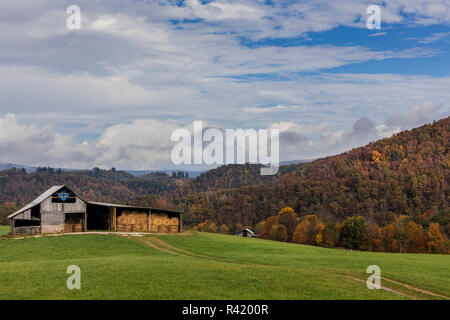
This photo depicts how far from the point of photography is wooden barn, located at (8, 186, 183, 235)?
180ft

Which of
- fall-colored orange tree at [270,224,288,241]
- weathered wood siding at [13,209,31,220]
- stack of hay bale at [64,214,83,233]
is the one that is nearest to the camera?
weathered wood siding at [13,209,31,220]

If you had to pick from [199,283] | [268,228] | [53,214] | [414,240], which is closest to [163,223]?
[53,214]

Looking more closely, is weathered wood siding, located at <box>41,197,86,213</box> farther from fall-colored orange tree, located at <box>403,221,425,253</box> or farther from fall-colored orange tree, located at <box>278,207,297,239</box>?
fall-colored orange tree, located at <box>278,207,297,239</box>

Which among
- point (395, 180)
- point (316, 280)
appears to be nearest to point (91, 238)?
point (316, 280)

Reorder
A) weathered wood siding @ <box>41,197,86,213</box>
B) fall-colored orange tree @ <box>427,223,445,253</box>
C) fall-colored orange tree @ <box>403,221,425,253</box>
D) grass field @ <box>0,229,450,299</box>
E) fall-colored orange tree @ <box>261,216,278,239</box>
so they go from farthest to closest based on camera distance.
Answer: fall-colored orange tree @ <box>261,216,278,239</box>
fall-colored orange tree @ <box>403,221,425,253</box>
fall-colored orange tree @ <box>427,223,445,253</box>
weathered wood siding @ <box>41,197,86,213</box>
grass field @ <box>0,229,450,299</box>

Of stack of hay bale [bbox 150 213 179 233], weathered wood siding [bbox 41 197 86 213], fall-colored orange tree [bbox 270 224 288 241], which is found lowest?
fall-colored orange tree [bbox 270 224 288 241]

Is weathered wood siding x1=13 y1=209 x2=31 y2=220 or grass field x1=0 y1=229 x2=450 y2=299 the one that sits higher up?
weathered wood siding x1=13 y1=209 x2=31 y2=220

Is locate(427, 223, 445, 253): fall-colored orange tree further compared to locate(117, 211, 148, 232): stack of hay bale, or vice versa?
locate(427, 223, 445, 253): fall-colored orange tree

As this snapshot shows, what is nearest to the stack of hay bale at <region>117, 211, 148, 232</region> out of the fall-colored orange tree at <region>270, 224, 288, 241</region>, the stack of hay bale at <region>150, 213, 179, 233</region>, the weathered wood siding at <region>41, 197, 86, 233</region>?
the stack of hay bale at <region>150, 213, 179, 233</region>

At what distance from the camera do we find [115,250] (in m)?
42.3

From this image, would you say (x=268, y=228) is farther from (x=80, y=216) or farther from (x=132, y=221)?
(x=80, y=216)

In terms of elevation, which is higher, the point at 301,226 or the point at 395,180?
the point at 395,180
